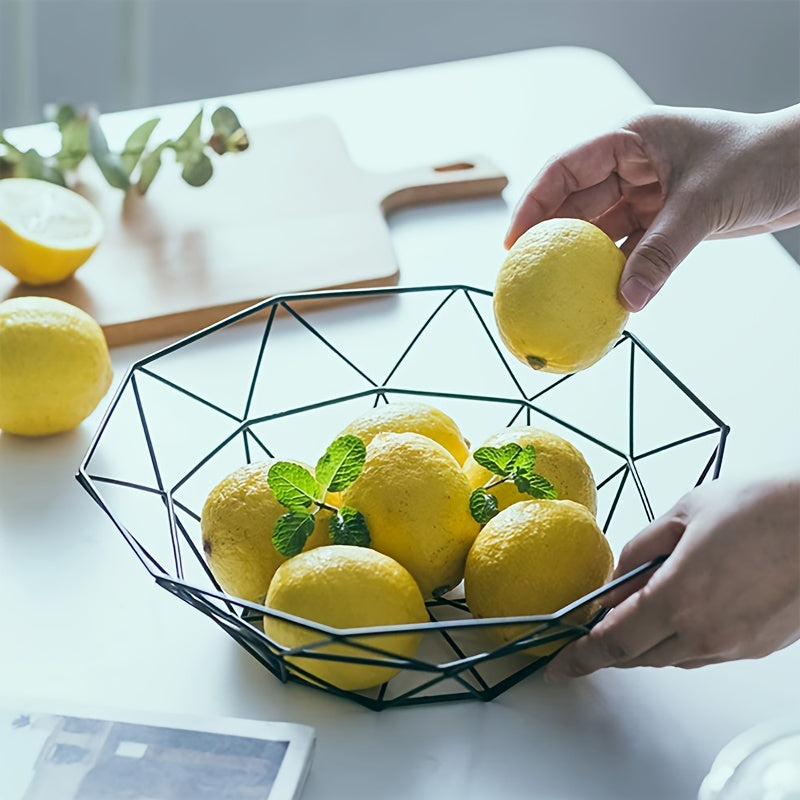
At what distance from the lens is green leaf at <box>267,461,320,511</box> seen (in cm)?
73

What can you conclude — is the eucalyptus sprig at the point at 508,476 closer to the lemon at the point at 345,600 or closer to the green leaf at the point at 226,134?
the lemon at the point at 345,600

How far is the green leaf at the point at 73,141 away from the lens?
4.43 feet

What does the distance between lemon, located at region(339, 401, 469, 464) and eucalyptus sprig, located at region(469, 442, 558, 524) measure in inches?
2.5

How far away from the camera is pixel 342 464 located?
0.74 meters

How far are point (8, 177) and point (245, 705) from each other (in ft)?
2.61

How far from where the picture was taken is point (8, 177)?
1311mm

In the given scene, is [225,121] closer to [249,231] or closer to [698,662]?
[249,231]

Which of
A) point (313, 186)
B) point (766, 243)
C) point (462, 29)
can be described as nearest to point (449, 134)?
point (313, 186)

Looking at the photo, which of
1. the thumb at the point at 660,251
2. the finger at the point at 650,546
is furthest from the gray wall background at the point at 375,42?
the finger at the point at 650,546

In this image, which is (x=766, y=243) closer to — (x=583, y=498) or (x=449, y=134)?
(x=449, y=134)

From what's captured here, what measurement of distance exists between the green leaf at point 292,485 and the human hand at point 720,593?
19 centimetres

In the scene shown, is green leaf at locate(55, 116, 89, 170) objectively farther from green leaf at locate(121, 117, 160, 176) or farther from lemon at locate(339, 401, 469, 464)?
lemon at locate(339, 401, 469, 464)

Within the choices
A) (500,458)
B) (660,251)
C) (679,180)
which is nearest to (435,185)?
(679,180)

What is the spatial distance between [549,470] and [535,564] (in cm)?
10
